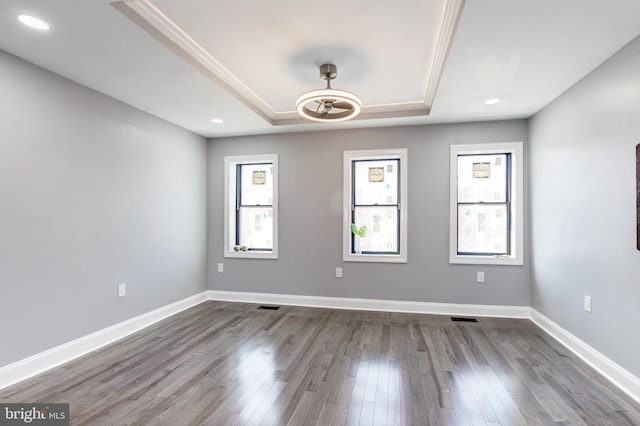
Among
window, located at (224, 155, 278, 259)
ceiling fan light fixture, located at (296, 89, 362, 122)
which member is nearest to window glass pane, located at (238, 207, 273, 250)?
window, located at (224, 155, 278, 259)

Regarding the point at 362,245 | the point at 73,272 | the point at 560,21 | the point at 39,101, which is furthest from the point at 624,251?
the point at 39,101

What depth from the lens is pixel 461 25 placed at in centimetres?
207

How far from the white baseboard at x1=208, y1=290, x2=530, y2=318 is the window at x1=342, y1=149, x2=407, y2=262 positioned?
2.03 feet

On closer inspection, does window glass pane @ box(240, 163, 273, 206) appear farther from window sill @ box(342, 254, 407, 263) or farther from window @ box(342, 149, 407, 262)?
window sill @ box(342, 254, 407, 263)

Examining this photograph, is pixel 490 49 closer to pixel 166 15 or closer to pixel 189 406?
pixel 166 15

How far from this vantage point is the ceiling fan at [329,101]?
270cm

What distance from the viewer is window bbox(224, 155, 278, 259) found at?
4887mm

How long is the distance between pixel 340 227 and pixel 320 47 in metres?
2.50

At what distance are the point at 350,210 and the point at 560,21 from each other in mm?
2997

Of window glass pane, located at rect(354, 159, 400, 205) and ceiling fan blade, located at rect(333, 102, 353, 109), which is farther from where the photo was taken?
window glass pane, located at rect(354, 159, 400, 205)

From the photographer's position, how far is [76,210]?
2955 millimetres

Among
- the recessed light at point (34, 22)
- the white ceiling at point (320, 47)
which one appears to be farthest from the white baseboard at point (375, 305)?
the recessed light at point (34, 22)

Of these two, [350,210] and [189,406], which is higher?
[350,210]

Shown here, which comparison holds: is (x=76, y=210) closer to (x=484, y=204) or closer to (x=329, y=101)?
(x=329, y=101)
